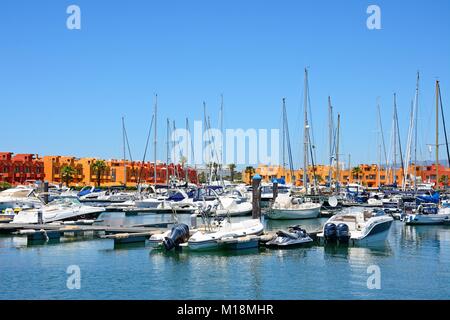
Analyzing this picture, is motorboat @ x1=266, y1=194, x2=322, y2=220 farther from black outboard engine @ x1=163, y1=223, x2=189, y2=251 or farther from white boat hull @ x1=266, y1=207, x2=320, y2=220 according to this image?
black outboard engine @ x1=163, y1=223, x2=189, y2=251

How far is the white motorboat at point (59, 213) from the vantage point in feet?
141

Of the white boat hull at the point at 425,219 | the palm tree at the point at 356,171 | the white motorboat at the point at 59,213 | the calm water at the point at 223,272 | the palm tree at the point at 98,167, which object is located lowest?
the calm water at the point at 223,272

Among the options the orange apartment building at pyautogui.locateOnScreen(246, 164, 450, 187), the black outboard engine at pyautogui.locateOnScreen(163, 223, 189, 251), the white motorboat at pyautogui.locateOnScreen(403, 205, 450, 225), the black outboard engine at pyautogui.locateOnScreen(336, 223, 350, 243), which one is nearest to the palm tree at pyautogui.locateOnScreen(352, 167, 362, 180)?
the orange apartment building at pyautogui.locateOnScreen(246, 164, 450, 187)

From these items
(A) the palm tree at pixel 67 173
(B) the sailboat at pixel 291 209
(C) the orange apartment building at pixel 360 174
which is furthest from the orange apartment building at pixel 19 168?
(B) the sailboat at pixel 291 209

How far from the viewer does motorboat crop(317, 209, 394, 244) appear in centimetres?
3406

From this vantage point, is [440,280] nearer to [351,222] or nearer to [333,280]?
[333,280]

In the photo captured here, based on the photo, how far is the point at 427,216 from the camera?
157ft

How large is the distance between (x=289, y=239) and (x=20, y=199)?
3252 centimetres

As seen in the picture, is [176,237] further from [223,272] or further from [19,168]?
[19,168]

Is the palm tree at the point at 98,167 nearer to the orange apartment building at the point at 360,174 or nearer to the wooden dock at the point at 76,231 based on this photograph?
the orange apartment building at the point at 360,174

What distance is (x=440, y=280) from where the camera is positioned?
2505 centimetres

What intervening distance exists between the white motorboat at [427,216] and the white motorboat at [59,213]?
1013 inches
